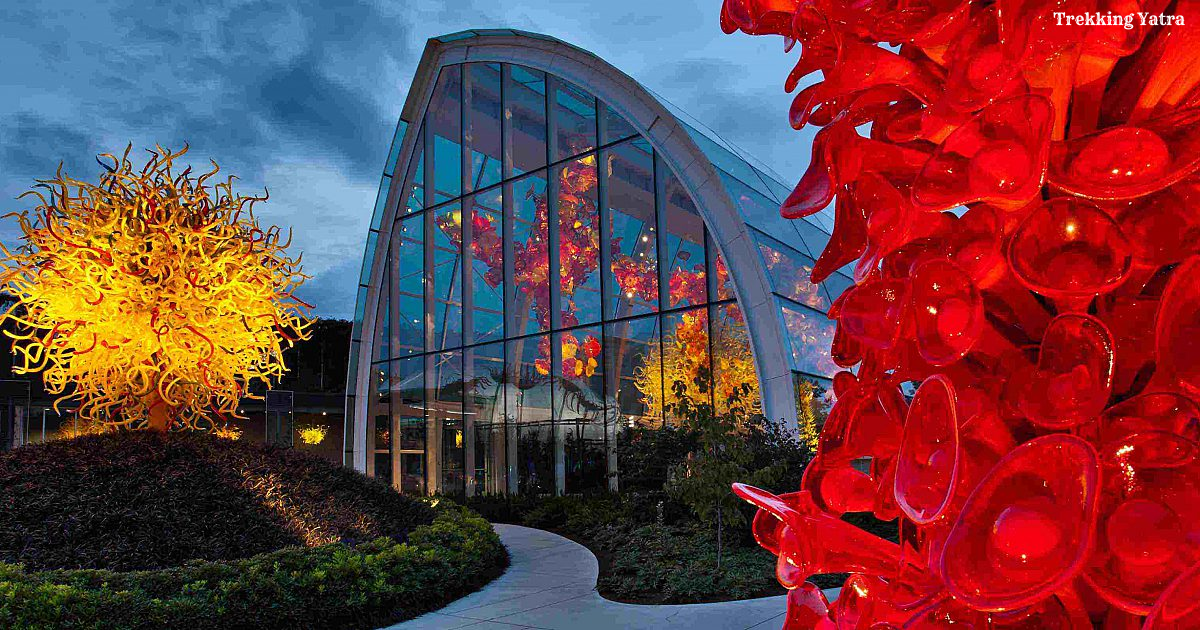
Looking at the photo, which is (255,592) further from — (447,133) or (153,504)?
(447,133)

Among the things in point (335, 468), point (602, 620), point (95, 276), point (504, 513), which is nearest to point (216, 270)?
point (95, 276)

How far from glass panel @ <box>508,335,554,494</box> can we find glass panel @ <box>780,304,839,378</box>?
606cm

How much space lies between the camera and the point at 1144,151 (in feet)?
1.70

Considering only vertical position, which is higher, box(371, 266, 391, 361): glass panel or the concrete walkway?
box(371, 266, 391, 361): glass panel

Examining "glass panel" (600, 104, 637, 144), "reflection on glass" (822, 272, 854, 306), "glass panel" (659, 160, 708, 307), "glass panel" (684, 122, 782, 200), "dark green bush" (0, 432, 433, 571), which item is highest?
"glass panel" (600, 104, 637, 144)

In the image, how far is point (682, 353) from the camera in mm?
15633

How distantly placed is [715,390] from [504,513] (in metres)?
5.72

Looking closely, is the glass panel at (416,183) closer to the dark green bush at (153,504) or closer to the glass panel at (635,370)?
the glass panel at (635,370)

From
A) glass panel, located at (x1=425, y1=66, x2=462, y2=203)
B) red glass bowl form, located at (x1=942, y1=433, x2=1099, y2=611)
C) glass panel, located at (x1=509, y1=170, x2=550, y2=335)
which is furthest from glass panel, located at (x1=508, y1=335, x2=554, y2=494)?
red glass bowl form, located at (x1=942, y1=433, x2=1099, y2=611)

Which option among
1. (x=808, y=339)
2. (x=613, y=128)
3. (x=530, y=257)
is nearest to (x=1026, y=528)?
(x=808, y=339)

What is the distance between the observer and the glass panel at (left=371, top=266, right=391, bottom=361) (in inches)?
866

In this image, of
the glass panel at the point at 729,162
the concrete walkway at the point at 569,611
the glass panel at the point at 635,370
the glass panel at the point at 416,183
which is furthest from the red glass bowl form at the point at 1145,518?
the glass panel at the point at 416,183

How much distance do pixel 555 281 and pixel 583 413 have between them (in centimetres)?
327

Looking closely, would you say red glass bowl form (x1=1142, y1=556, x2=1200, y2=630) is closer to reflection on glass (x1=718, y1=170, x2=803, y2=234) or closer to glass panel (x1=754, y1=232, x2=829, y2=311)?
glass panel (x1=754, y1=232, x2=829, y2=311)
